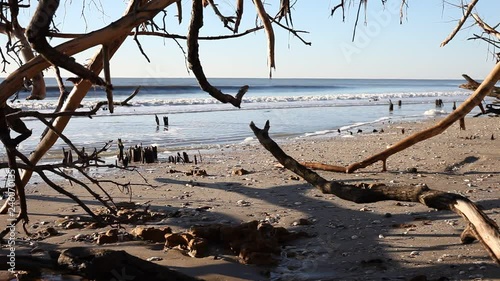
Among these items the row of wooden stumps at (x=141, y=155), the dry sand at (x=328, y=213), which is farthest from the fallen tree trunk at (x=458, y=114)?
the row of wooden stumps at (x=141, y=155)

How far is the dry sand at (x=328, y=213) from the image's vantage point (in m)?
3.71

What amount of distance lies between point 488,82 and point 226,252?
2339 millimetres

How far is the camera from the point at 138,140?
1447 cm

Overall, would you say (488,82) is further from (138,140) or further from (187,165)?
(138,140)

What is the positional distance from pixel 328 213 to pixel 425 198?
2912mm

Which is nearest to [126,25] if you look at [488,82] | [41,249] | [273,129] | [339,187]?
[339,187]

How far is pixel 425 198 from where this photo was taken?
2.48 metres

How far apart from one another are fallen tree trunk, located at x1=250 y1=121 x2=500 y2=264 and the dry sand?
109 cm

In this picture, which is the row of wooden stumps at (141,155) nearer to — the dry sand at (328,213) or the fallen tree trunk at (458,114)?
the dry sand at (328,213)

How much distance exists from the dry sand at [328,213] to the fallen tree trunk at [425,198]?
109 cm

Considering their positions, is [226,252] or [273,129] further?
[273,129]

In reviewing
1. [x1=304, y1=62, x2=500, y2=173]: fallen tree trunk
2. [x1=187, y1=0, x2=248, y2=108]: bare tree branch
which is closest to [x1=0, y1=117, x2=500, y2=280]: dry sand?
[x1=304, y1=62, x2=500, y2=173]: fallen tree trunk

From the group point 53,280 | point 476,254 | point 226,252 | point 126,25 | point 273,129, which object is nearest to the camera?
point 126,25

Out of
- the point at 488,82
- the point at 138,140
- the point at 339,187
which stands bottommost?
the point at 138,140
